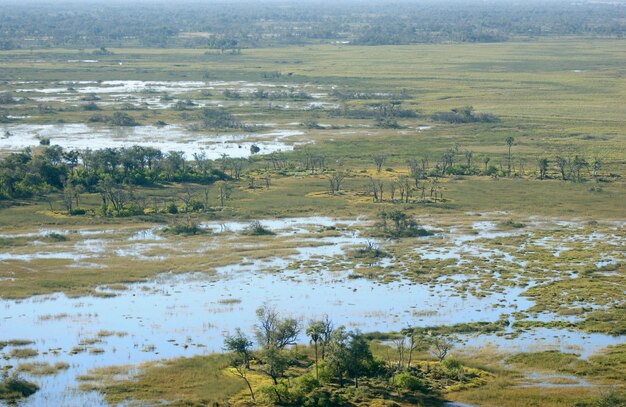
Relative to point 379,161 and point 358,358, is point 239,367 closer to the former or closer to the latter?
point 358,358

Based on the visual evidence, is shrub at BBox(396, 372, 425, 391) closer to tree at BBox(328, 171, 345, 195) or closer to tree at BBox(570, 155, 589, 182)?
tree at BBox(328, 171, 345, 195)

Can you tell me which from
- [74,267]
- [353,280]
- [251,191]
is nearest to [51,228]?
[74,267]

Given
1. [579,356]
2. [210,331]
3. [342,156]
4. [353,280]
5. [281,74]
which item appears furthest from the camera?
[281,74]

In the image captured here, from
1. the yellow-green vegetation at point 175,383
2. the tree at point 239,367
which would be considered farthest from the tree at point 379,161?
the yellow-green vegetation at point 175,383

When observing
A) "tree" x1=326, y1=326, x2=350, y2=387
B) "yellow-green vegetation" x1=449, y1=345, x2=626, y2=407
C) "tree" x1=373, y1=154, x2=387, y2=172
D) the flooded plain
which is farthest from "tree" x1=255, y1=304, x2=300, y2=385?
"tree" x1=373, y1=154, x2=387, y2=172

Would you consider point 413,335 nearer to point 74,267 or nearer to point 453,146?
point 74,267

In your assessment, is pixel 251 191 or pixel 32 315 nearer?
pixel 32 315

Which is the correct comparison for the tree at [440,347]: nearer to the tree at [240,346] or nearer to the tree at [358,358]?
the tree at [358,358]

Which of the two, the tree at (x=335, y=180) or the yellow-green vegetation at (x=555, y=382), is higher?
the tree at (x=335, y=180)
